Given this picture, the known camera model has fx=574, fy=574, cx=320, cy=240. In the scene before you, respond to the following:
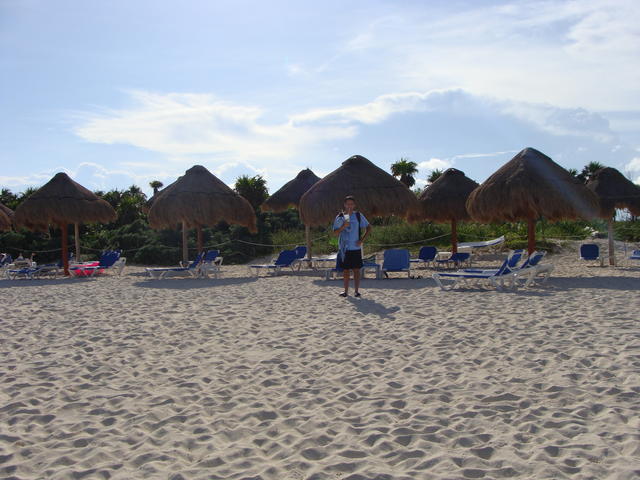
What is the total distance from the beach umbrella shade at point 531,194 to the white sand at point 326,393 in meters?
4.74

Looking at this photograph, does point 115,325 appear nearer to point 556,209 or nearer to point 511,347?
point 511,347

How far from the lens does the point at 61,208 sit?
14.2 m

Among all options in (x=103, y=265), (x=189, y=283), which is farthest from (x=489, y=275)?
(x=103, y=265)

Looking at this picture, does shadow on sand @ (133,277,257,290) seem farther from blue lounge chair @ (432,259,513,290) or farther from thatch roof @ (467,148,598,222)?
thatch roof @ (467,148,598,222)

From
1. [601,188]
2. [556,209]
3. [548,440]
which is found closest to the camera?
[548,440]

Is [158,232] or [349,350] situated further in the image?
[158,232]

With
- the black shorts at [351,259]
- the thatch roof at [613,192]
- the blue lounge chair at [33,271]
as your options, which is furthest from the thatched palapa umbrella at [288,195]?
the black shorts at [351,259]

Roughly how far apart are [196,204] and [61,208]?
11.4ft

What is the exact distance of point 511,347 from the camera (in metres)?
4.71

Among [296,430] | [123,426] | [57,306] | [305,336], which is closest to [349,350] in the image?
[305,336]

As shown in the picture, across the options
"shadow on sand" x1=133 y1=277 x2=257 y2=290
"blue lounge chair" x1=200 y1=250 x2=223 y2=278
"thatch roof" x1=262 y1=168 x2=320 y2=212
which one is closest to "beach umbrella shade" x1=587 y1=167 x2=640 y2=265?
"thatch roof" x1=262 y1=168 x2=320 y2=212

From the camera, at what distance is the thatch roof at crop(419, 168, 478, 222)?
1538 cm

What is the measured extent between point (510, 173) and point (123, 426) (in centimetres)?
1036

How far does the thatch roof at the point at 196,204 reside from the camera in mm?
13734
